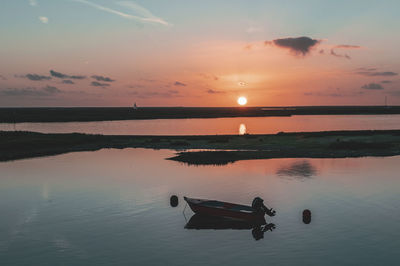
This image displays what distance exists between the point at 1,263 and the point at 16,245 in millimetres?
2977

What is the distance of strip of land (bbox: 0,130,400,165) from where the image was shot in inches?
2606

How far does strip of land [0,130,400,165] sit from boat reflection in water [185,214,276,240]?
2882cm

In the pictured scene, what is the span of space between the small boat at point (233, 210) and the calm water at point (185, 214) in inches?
57.1

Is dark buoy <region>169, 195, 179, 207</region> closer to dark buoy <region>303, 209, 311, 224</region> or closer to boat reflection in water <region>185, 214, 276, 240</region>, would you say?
boat reflection in water <region>185, 214, 276, 240</region>

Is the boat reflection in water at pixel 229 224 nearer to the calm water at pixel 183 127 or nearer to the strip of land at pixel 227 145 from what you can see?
the strip of land at pixel 227 145

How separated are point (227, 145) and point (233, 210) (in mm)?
49882

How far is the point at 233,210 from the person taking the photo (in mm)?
29906

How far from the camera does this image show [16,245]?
25250 mm

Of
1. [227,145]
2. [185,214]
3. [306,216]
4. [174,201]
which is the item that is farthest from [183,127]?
[306,216]

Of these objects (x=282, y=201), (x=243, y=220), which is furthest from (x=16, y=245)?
(x=282, y=201)

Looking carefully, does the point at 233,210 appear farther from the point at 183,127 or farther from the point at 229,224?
the point at 183,127

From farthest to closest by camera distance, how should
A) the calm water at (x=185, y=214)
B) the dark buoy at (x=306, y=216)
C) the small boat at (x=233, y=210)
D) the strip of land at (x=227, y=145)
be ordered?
1. the strip of land at (x=227, y=145)
2. the small boat at (x=233, y=210)
3. the dark buoy at (x=306, y=216)
4. the calm water at (x=185, y=214)

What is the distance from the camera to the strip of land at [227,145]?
217ft

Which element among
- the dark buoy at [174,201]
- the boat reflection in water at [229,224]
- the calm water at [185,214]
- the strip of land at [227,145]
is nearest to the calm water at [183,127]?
the strip of land at [227,145]
